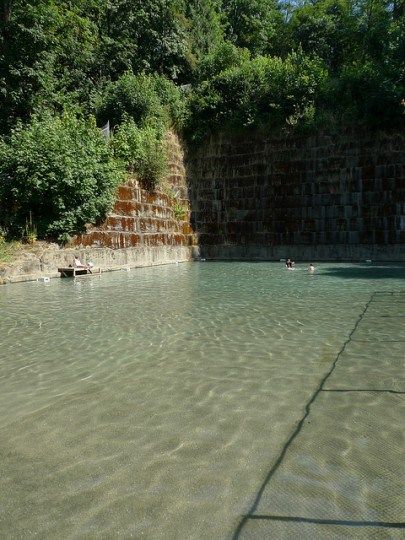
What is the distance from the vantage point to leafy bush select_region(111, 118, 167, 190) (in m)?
21.1

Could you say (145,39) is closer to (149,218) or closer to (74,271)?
(149,218)

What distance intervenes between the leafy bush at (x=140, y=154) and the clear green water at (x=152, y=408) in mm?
13849

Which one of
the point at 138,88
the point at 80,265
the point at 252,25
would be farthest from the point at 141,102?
the point at 252,25

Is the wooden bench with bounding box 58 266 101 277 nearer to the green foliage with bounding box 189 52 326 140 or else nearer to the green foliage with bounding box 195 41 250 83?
the green foliage with bounding box 189 52 326 140

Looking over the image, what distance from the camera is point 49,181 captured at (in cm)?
1598

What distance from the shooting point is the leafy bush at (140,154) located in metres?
21.1

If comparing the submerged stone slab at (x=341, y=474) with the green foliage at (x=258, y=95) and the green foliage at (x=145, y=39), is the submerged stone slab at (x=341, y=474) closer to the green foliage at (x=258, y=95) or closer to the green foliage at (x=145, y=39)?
the green foliage at (x=258, y=95)

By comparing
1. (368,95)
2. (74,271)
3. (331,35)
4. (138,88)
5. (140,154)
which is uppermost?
(331,35)

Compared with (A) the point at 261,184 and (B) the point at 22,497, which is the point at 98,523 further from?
(A) the point at 261,184

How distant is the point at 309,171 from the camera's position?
2336 cm

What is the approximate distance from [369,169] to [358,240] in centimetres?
338

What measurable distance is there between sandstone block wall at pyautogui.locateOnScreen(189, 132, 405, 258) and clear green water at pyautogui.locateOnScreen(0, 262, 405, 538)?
14.9 m

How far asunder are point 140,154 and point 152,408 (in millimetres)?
18723

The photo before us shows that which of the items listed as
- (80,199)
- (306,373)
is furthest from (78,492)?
(80,199)
